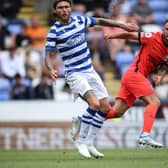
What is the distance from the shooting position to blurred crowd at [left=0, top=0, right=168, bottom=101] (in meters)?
18.8

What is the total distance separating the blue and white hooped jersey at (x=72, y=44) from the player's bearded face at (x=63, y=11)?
0.31 feet

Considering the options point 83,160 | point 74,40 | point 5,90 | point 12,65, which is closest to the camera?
point 83,160

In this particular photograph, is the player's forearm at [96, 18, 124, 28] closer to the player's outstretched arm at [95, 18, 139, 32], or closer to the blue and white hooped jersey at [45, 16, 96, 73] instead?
the player's outstretched arm at [95, 18, 139, 32]

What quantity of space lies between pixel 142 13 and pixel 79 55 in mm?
8796

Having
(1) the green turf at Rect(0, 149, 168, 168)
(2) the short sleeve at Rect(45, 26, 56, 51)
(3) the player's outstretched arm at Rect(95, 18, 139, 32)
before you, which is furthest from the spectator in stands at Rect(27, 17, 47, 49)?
(2) the short sleeve at Rect(45, 26, 56, 51)

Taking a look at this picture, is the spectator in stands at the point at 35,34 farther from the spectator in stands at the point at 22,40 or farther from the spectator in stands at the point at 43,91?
the spectator in stands at the point at 43,91

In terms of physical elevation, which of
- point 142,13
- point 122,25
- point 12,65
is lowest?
point 12,65

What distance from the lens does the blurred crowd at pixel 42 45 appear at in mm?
18750

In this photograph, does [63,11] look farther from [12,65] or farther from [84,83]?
[12,65]

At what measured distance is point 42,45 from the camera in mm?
20969

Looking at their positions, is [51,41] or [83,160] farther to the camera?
[51,41]

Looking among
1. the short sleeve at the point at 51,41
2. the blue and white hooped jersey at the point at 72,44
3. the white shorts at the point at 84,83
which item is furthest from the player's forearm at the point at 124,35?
the short sleeve at the point at 51,41

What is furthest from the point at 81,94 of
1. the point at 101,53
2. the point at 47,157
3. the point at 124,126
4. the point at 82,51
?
the point at 101,53

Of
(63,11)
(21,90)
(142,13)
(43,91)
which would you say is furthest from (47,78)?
(63,11)
